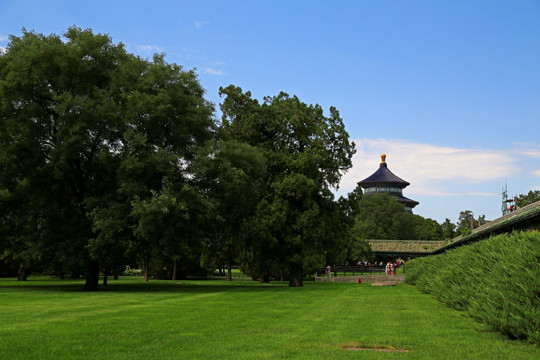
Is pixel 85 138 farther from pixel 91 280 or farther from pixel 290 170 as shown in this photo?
pixel 290 170

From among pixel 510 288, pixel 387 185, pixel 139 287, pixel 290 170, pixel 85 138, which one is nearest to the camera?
pixel 510 288

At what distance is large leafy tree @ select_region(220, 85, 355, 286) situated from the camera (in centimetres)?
3803

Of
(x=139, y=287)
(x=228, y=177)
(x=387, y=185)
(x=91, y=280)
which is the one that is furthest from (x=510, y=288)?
(x=387, y=185)

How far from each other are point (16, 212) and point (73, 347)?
27611mm

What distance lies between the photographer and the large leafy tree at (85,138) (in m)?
28.0

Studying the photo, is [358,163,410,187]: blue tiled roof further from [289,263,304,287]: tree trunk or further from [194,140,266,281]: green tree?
[194,140,266,281]: green tree

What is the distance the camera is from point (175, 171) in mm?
30516

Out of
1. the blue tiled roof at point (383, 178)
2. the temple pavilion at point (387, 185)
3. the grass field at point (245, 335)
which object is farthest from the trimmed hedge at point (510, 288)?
the blue tiled roof at point (383, 178)

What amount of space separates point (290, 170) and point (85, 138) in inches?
669

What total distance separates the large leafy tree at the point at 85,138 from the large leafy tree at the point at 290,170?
8.73m

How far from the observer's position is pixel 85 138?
92.3 ft

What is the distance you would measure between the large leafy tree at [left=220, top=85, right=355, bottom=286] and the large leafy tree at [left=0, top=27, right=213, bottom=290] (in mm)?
8732

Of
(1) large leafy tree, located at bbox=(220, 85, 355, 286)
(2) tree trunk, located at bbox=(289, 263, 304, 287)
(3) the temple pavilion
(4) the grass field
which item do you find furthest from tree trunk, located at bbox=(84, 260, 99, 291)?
(3) the temple pavilion

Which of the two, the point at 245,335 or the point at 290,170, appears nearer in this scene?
the point at 245,335
